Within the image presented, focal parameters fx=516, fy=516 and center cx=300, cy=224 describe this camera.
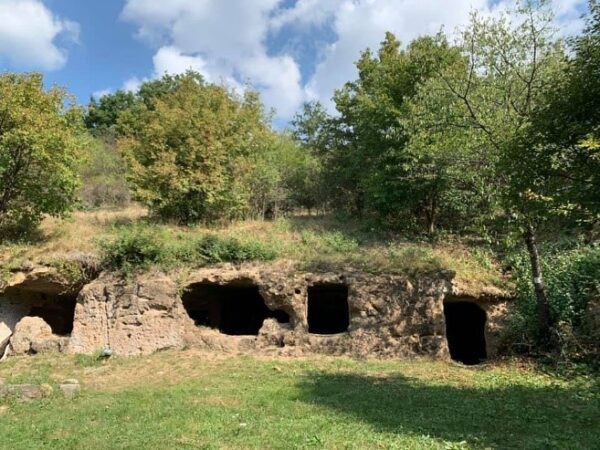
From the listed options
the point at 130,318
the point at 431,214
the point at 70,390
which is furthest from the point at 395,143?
the point at 70,390

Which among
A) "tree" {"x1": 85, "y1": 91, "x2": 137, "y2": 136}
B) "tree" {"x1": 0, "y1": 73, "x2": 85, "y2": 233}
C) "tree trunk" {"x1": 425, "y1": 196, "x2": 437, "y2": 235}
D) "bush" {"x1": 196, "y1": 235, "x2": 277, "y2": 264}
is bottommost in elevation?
"bush" {"x1": 196, "y1": 235, "x2": 277, "y2": 264}

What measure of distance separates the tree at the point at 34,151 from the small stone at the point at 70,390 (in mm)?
10048

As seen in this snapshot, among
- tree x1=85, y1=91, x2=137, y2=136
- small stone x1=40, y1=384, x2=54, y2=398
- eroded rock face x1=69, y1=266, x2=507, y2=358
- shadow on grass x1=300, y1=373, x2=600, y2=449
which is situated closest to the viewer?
shadow on grass x1=300, y1=373, x2=600, y2=449

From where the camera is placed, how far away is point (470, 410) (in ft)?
33.1

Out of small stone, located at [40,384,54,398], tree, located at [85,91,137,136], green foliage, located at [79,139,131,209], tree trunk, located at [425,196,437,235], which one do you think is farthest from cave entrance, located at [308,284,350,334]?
tree, located at [85,91,137,136]

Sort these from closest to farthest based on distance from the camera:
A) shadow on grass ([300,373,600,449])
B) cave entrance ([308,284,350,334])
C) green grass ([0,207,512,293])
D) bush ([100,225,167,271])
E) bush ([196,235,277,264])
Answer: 1. shadow on grass ([300,373,600,449])
2. green grass ([0,207,512,293])
3. bush ([100,225,167,271])
4. bush ([196,235,277,264])
5. cave entrance ([308,284,350,334])

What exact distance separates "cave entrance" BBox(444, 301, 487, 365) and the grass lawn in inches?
213

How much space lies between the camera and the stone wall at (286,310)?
54.2 ft

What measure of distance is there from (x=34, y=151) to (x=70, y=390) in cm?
1063

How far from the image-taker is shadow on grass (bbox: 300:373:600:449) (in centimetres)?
838

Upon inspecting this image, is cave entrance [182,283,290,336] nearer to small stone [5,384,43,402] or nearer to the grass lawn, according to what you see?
the grass lawn

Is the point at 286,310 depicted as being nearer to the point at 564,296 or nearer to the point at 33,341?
the point at 564,296

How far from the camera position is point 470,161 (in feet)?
48.7

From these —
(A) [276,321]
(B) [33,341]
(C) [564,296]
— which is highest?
(C) [564,296]
